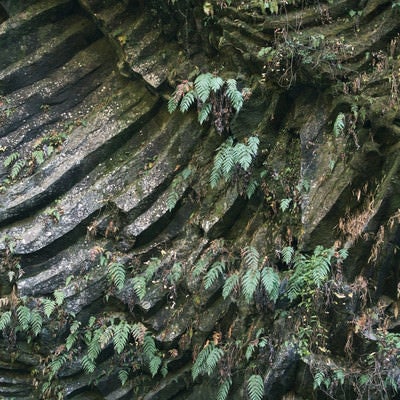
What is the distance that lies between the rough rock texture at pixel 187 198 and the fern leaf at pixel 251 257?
197mm

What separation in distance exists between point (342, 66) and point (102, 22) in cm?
412

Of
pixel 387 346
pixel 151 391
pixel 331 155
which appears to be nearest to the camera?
pixel 387 346

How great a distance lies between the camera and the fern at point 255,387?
686 centimetres

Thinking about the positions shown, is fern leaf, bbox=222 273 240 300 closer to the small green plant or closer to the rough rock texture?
the rough rock texture

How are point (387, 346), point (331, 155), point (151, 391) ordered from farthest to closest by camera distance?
1. point (151, 391)
2. point (331, 155)
3. point (387, 346)

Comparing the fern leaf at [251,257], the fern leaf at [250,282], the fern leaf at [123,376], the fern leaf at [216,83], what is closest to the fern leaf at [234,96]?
the fern leaf at [216,83]

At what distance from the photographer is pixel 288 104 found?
319 inches

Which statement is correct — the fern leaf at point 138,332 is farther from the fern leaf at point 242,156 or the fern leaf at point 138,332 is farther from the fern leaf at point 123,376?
the fern leaf at point 242,156

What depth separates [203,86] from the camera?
26.0ft

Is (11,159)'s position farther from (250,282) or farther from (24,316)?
(250,282)

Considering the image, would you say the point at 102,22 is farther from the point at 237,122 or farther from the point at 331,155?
the point at 331,155

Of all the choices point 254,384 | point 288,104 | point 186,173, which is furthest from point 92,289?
point 288,104

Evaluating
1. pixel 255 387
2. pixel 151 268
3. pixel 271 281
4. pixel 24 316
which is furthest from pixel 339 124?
pixel 24 316

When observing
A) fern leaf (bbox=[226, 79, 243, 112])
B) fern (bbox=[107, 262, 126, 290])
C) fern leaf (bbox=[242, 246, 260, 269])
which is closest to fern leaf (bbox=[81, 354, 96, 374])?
fern (bbox=[107, 262, 126, 290])
